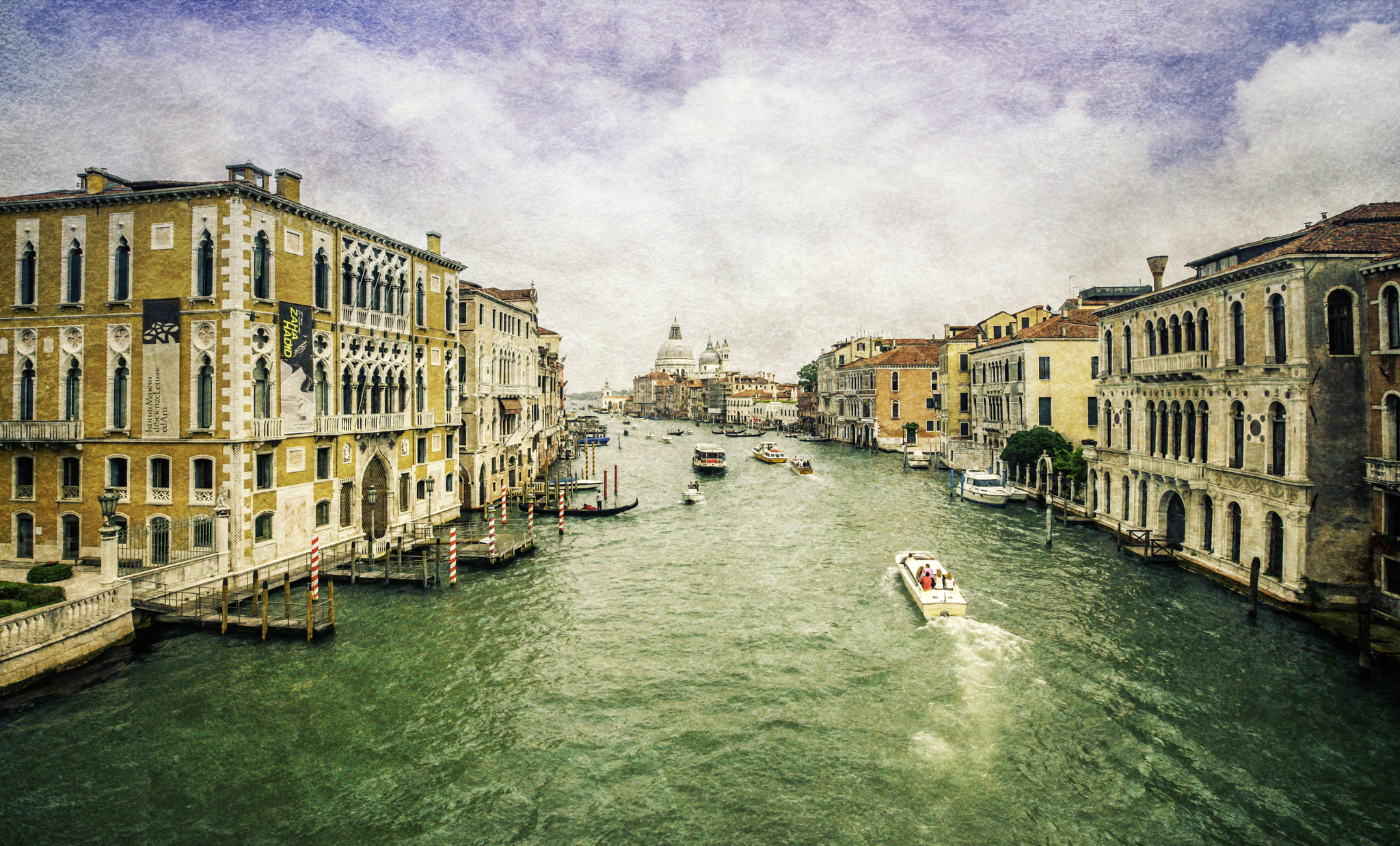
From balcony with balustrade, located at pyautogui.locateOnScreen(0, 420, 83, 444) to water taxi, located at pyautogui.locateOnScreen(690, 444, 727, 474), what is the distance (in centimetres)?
4240

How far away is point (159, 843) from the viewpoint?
32.2 feet

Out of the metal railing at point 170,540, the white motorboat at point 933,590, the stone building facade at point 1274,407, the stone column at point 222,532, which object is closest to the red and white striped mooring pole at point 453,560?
the stone column at point 222,532

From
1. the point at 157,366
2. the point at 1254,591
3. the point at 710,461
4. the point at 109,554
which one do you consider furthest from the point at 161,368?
the point at 710,461

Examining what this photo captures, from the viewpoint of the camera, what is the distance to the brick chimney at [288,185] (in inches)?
859

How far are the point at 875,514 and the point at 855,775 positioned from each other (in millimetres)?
25401

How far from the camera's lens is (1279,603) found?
1823 cm

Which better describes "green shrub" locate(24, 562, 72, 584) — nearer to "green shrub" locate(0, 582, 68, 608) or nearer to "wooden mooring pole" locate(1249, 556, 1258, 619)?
"green shrub" locate(0, 582, 68, 608)

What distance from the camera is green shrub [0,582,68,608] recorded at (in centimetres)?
1470

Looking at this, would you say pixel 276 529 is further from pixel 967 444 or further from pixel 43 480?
pixel 967 444

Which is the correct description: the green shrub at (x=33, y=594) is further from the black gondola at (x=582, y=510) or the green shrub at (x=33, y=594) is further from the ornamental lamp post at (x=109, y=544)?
A: the black gondola at (x=582, y=510)

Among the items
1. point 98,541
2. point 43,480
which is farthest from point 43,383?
point 98,541

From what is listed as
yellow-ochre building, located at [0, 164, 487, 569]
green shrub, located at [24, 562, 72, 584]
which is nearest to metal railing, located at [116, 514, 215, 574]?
yellow-ochre building, located at [0, 164, 487, 569]

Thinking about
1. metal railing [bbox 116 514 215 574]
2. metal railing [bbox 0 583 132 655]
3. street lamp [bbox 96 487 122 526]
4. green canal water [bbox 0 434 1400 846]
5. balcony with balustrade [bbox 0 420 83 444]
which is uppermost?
balcony with balustrade [bbox 0 420 83 444]

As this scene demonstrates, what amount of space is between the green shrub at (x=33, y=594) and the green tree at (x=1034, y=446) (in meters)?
40.4
